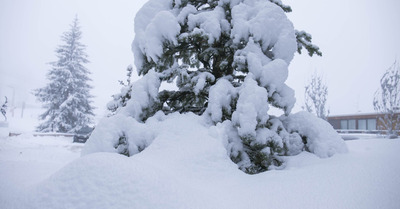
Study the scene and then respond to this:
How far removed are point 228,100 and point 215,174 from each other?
1.33 m

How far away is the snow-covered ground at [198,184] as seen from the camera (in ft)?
7.59

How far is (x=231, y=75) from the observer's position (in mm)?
4656

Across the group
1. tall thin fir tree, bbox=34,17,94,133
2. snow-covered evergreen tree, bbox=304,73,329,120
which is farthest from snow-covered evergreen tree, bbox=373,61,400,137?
tall thin fir tree, bbox=34,17,94,133

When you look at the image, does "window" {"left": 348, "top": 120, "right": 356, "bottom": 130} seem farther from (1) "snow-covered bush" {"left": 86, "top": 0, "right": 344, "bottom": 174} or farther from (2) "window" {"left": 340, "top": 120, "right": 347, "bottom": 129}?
(1) "snow-covered bush" {"left": 86, "top": 0, "right": 344, "bottom": 174}

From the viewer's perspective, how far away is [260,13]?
4.13m

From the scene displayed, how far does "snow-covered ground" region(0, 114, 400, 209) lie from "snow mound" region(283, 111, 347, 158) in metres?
0.40

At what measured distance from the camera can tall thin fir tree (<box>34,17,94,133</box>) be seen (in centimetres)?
2184

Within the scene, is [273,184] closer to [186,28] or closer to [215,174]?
[215,174]

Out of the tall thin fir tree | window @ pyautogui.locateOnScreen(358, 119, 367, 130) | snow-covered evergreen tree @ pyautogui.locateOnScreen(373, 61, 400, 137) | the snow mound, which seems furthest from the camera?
window @ pyautogui.locateOnScreen(358, 119, 367, 130)

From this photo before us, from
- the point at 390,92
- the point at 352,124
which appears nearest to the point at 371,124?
the point at 352,124

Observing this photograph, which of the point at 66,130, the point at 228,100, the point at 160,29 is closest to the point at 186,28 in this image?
the point at 160,29

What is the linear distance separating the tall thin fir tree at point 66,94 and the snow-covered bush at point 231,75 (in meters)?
Answer: 20.2

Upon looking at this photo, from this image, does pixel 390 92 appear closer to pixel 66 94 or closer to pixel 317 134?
pixel 317 134

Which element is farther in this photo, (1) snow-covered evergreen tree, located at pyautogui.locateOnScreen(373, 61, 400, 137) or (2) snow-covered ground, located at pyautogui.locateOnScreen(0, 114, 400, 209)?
(1) snow-covered evergreen tree, located at pyautogui.locateOnScreen(373, 61, 400, 137)
